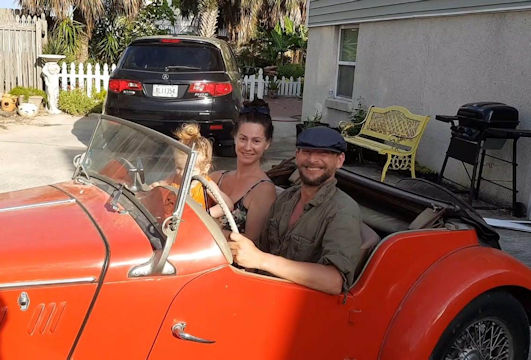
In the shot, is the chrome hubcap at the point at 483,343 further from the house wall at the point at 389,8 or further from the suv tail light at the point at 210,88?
the suv tail light at the point at 210,88

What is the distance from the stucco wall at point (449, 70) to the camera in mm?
6020

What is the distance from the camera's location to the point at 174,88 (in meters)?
6.99

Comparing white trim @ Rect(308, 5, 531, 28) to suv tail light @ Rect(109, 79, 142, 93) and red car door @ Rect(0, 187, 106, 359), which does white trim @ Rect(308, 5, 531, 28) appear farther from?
red car door @ Rect(0, 187, 106, 359)

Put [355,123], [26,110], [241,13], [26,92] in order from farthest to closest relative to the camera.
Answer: [241,13]
[26,92]
[26,110]
[355,123]

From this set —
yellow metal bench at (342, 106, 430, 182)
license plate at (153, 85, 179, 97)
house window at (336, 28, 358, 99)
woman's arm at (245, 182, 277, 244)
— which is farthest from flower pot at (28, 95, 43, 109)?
woman's arm at (245, 182, 277, 244)

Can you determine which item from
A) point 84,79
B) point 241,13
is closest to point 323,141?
point 84,79

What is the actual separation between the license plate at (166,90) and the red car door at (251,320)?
533 cm

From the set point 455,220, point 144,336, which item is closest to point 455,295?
point 455,220

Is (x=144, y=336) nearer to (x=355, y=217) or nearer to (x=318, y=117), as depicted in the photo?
(x=355, y=217)

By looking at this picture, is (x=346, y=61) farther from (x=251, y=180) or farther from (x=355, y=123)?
(x=251, y=180)

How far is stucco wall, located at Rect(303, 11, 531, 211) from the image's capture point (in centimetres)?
602

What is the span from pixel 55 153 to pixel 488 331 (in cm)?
697

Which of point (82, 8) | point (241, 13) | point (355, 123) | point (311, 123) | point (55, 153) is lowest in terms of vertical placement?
point (55, 153)

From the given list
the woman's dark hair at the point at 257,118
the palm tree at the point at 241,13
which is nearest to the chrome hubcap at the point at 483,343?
the woman's dark hair at the point at 257,118
